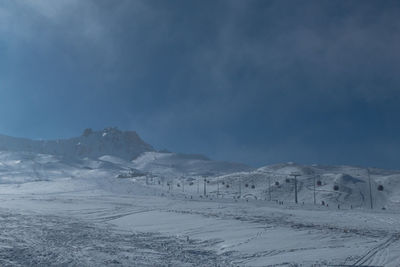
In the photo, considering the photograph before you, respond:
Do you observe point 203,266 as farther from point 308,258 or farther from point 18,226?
point 18,226

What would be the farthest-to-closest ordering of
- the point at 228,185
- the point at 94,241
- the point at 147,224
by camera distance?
the point at 228,185 → the point at 147,224 → the point at 94,241

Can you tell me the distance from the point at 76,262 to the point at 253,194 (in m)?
60.7

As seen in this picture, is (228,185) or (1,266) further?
(228,185)

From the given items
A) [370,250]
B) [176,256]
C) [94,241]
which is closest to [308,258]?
[370,250]

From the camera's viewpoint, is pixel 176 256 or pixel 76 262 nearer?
pixel 76 262

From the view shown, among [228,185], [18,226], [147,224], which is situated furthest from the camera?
[228,185]

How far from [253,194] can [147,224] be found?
47899 millimetres

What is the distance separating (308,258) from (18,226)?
1670 cm

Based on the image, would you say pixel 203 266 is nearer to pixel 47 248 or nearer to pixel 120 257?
pixel 120 257

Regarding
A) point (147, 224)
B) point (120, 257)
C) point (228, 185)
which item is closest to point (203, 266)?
point (120, 257)

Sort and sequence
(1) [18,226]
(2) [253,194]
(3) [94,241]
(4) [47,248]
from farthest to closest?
(2) [253,194] → (1) [18,226] → (3) [94,241] → (4) [47,248]

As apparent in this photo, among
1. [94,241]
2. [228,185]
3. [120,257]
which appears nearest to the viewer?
[120,257]

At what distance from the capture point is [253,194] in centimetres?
7100

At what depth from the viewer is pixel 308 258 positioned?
45.5ft
